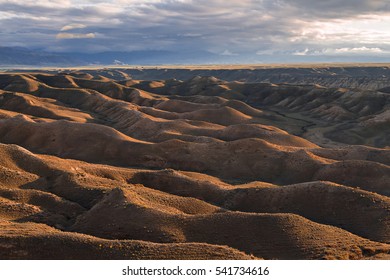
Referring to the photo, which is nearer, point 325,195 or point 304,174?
point 325,195

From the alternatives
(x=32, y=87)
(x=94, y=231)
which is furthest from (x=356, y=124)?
(x=32, y=87)

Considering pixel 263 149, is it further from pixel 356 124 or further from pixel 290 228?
pixel 356 124

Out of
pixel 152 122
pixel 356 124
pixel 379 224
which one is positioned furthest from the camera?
pixel 356 124

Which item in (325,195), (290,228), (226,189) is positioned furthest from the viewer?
(226,189)

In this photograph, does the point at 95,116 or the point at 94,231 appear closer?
the point at 94,231

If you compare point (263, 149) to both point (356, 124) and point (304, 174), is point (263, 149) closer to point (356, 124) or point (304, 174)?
point (304, 174)

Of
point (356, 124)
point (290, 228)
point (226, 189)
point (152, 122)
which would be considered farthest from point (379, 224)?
point (356, 124)

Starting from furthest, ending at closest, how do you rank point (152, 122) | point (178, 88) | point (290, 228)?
point (178, 88) < point (152, 122) < point (290, 228)

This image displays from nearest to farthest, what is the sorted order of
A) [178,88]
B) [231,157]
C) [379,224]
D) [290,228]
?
[290,228] → [379,224] → [231,157] → [178,88]
